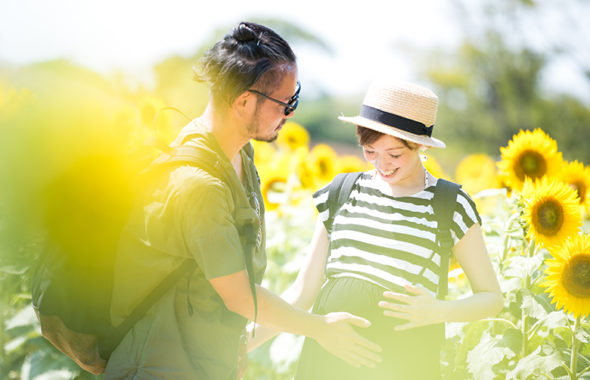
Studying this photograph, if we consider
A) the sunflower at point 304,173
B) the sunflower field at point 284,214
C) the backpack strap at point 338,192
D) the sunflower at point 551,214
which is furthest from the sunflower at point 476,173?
the backpack strap at point 338,192

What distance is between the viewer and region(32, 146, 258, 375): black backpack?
1.49 meters

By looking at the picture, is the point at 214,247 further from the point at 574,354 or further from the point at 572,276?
the point at 574,354

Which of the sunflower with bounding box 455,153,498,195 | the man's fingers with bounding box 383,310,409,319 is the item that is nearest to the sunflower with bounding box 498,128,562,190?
the man's fingers with bounding box 383,310,409,319

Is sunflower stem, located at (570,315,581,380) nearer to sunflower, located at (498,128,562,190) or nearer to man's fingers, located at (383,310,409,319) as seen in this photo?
sunflower, located at (498,128,562,190)

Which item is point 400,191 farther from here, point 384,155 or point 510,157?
point 510,157

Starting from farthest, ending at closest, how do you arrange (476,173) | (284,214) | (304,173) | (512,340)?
1. (476,173)
2. (304,173)
3. (284,214)
4. (512,340)

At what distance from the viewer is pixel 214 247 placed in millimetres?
1457

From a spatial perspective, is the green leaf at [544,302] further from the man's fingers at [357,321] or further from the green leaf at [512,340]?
the man's fingers at [357,321]

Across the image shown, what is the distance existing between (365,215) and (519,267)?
761 mm

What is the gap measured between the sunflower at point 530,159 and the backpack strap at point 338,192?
36.7 inches

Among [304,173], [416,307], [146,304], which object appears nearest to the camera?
[146,304]

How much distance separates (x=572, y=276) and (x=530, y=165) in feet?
2.22

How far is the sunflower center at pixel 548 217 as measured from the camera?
2205 millimetres

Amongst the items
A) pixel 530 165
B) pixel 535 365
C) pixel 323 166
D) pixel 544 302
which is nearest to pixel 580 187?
pixel 530 165
